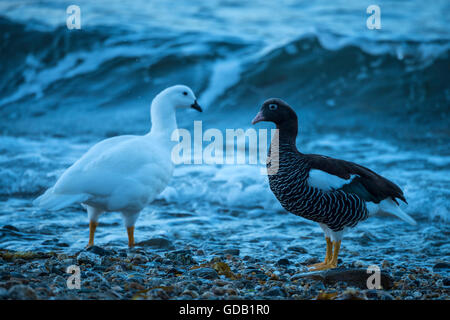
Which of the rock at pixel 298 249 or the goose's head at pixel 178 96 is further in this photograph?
the goose's head at pixel 178 96

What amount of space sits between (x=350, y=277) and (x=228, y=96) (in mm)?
9009

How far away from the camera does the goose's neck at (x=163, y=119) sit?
618 centimetres

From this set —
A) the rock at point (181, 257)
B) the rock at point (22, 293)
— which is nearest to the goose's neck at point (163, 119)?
the rock at point (181, 257)

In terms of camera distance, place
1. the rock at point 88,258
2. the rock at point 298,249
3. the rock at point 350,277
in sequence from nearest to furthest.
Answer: the rock at point 350,277
the rock at point 88,258
the rock at point 298,249

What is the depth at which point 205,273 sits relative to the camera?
464 cm

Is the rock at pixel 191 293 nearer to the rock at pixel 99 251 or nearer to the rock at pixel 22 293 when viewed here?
the rock at pixel 22 293

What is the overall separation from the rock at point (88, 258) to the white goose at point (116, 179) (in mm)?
478

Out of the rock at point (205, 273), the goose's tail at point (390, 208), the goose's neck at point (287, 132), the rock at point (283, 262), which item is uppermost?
the goose's neck at point (287, 132)

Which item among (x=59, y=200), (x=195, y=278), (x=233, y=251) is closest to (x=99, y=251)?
(x=59, y=200)

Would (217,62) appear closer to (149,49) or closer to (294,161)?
(149,49)

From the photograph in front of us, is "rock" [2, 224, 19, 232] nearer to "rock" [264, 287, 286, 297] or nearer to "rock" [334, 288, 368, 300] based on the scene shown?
"rock" [264, 287, 286, 297]

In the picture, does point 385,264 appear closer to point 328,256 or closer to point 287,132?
point 328,256

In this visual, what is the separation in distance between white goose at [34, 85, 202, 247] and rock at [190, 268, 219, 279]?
1.11 metres
